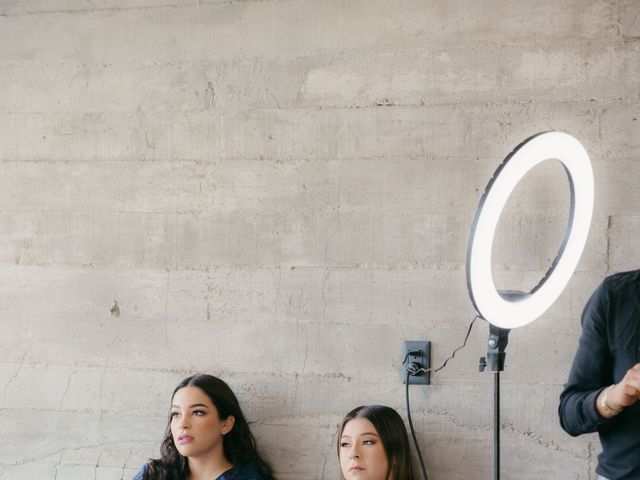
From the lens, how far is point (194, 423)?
225 cm

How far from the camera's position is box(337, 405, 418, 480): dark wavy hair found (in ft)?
6.88

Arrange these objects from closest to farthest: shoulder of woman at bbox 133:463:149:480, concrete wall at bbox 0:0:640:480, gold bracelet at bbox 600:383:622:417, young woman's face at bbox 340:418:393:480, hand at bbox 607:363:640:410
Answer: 1. hand at bbox 607:363:640:410
2. gold bracelet at bbox 600:383:622:417
3. young woman's face at bbox 340:418:393:480
4. concrete wall at bbox 0:0:640:480
5. shoulder of woman at bbox 133:463:149:480

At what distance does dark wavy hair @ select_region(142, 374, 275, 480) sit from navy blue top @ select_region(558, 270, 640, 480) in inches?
40.6

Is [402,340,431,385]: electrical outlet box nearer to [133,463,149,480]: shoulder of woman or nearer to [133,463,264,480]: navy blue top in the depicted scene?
[133,463,264,480]: navy blue top

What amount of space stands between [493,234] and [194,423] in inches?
46.3

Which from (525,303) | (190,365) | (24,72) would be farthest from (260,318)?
(24,72)

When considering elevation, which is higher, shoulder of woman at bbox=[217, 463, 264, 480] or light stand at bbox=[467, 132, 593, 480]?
light stand at bbox=[467, 132, 593, 480]

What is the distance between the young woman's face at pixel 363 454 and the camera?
2.06 m

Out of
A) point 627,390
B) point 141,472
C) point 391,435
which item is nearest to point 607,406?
point 627,390

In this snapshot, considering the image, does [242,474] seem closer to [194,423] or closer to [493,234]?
[194,423]

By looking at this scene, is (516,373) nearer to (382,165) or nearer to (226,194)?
(382,165)

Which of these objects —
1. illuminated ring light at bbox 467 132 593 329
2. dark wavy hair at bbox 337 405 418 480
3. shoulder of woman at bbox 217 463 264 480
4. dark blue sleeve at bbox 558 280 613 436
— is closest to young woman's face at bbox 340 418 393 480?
dark wavy hair at bbox 337 405 418 480

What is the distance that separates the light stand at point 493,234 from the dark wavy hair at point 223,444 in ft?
2.81

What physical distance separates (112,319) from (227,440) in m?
0.59
